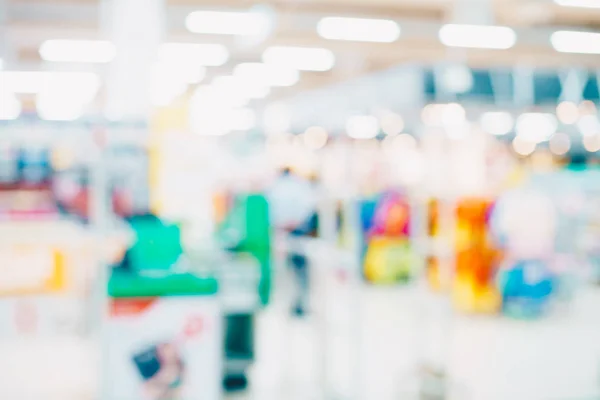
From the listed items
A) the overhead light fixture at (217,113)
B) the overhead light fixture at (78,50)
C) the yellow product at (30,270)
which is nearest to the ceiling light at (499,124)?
the overhead light fixture at (217,113)

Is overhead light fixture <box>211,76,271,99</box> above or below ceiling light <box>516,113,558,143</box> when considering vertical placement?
above

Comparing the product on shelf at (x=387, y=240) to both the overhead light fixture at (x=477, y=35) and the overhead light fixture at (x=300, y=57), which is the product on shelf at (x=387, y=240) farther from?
the overhead light fixture at (x=300, y=57)

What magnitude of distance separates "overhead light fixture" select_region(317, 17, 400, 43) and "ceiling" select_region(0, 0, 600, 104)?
66 cm

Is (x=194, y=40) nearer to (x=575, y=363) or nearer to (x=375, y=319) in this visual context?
(x=375, y=319)

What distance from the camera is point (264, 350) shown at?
21.0 feet

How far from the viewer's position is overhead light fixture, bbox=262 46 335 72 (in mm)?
13359

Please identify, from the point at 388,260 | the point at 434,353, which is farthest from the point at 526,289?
the point at 388,260

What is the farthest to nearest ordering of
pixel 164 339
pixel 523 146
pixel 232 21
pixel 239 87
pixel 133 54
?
1. pixel 239 87
2. pixel 523 146
3. pixel 232 21
4. pixel 133 54
5. pixel 164 339

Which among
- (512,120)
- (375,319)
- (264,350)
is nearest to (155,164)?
(264,350)

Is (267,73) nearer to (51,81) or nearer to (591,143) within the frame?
(51,81)

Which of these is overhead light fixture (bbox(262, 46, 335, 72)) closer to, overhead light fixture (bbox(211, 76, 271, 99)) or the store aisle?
overhead light fixture (bbox(211, 76, 271, 99))

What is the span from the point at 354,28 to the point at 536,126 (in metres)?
7.36

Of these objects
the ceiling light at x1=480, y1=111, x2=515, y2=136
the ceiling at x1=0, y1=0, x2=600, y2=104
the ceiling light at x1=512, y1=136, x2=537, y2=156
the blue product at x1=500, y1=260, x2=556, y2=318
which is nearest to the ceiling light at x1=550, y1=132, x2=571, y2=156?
the ceiling light at x1=512, y1=136, x2=537, y2=156

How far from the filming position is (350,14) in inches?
508
